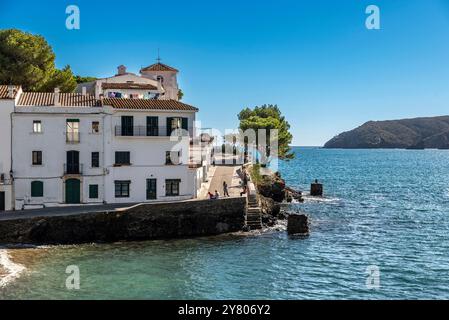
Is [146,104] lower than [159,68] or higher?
lower

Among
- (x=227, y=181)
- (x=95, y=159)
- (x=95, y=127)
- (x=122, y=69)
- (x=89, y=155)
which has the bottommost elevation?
(x=227, y=181)

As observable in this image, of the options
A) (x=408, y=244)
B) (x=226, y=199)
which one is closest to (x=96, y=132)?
(x=226, y=199)

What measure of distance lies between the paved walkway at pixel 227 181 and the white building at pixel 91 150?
467 centimetres

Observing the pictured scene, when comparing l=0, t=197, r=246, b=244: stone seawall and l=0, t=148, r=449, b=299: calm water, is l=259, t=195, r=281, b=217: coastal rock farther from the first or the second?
l=0, t=197, r=246, b=244: stone seawall

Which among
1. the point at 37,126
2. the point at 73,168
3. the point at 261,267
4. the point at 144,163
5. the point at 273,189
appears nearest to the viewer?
the point at 261,267

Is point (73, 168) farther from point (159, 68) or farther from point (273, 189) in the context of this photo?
point (273, 189)

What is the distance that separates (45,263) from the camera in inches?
1375

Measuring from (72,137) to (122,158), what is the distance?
4.67 meters

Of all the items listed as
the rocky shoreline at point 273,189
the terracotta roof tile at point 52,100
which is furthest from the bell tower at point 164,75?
the terracotta roof tile at point 52,100

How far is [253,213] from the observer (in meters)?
48.0

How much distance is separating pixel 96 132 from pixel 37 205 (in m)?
8.06

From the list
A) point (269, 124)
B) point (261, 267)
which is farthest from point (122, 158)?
point (269, 124)

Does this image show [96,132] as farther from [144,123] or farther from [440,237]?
[440,237]

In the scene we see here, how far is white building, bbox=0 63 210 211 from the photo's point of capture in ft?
146
